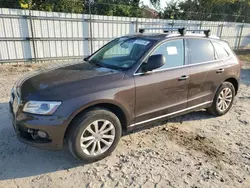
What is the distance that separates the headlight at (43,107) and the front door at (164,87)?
1.15m

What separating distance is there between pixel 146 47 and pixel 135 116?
1075 millimetres

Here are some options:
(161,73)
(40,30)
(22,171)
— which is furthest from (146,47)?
(40,30)

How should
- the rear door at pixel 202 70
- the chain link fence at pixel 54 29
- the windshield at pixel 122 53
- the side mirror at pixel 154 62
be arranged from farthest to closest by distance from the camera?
the chain link fence at pixel 54 29 < the rear door at pixel 202 70 < the windshield at pixel 122 53 < the side mirror at pixel 154 62

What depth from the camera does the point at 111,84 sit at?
282cm

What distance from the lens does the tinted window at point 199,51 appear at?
3.67 meters

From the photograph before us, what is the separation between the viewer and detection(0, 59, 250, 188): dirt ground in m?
2.59

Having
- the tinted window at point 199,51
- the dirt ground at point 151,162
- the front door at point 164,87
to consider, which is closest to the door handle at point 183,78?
the front door at point 164,87

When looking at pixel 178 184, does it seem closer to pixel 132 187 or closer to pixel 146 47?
pixel 132 187

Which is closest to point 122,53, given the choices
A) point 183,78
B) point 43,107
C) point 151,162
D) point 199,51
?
point 183,78

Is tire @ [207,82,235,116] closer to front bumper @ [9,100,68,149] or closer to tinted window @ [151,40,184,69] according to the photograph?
tinted window @ [151,40,184,69]

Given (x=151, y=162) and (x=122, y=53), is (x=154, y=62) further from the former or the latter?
(x=151, y=162)

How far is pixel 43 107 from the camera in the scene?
2502 mm

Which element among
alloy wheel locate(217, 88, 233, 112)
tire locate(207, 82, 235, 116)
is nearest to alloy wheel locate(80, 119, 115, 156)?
tire locate(207, 82, 235, 116)

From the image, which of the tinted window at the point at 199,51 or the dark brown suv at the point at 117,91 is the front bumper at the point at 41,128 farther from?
the tinted window at the point at 199,51
